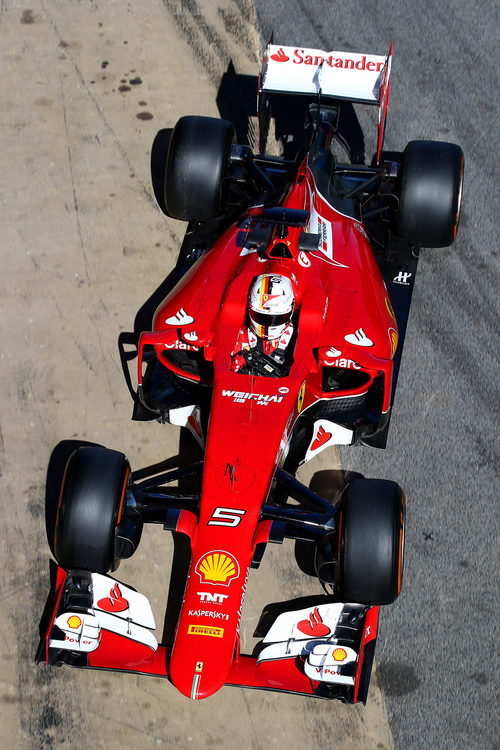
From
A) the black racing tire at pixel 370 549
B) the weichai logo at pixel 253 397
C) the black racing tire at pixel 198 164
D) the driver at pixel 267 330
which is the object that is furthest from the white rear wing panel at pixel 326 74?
the black racing tire at pixel 370 549

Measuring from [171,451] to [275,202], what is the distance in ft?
7.78

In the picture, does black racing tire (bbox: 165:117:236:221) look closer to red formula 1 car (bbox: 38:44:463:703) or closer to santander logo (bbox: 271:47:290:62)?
red formula 1 car (bbox: 38:44:463:703)

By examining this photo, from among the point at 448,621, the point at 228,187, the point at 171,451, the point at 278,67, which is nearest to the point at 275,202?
the point at 228,187

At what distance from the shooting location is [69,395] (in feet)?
25.5

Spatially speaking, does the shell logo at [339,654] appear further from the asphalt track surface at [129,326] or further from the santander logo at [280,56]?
the santander logo at [280,56]

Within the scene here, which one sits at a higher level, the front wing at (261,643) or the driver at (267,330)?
the driver at (267,330)

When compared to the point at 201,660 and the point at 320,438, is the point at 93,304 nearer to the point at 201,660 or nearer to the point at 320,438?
the point at 320,438

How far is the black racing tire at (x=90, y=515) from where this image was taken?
19.2ft

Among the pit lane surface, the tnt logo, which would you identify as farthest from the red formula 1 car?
the pit lane surface

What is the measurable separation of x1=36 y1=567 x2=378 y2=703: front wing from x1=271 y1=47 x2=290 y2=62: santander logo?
529 centimetres

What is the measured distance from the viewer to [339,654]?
19.1ft

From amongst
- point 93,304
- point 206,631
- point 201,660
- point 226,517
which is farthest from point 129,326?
point 201,660

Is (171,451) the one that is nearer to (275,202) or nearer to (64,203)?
(275,202)

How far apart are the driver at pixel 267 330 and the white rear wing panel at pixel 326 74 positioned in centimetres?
297
